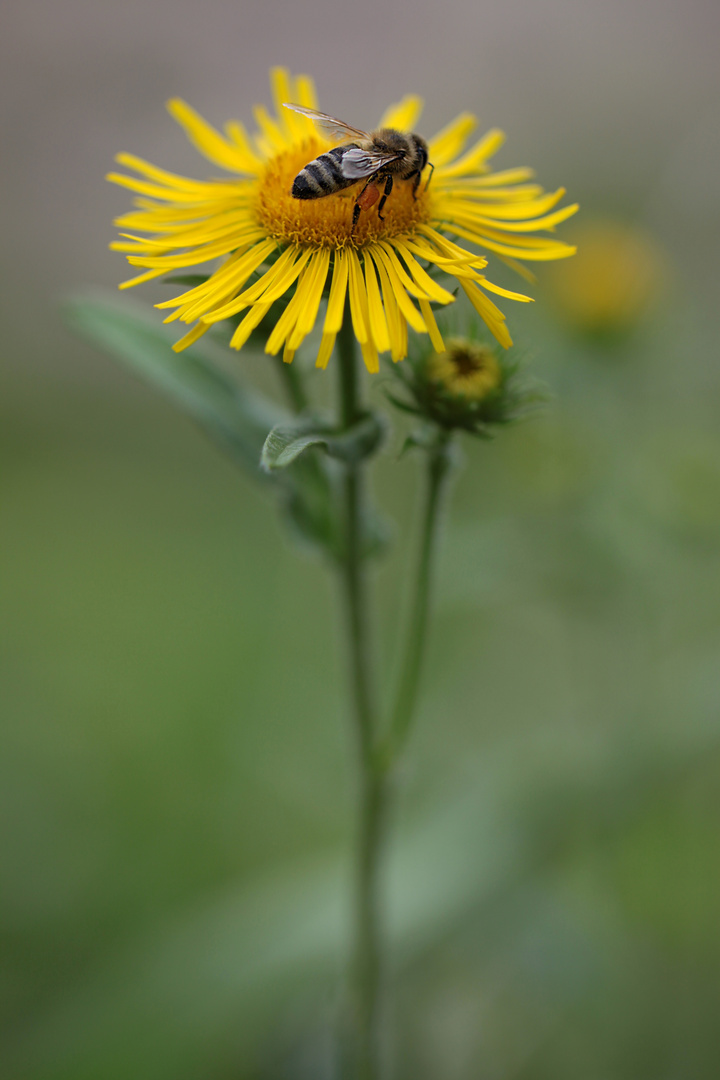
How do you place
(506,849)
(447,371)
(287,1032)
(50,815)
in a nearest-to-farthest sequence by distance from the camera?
1. (447,371)
2. (506,849)
3. (287,1032)
4. (50,815)

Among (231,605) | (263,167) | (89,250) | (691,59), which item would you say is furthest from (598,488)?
(89,250)

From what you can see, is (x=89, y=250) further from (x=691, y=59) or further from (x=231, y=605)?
(x=691, y=59)

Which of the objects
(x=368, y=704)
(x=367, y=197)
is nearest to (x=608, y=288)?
(x=367, y=197)

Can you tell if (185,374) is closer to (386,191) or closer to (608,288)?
(386,191)

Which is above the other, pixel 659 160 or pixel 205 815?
pixel 659 160

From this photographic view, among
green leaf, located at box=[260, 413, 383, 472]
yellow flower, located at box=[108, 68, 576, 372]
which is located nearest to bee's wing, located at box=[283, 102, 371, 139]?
yellow flower, located at box=[108, 68, 576, 372]

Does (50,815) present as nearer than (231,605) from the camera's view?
Yes

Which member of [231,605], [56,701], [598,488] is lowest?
[56,701]
